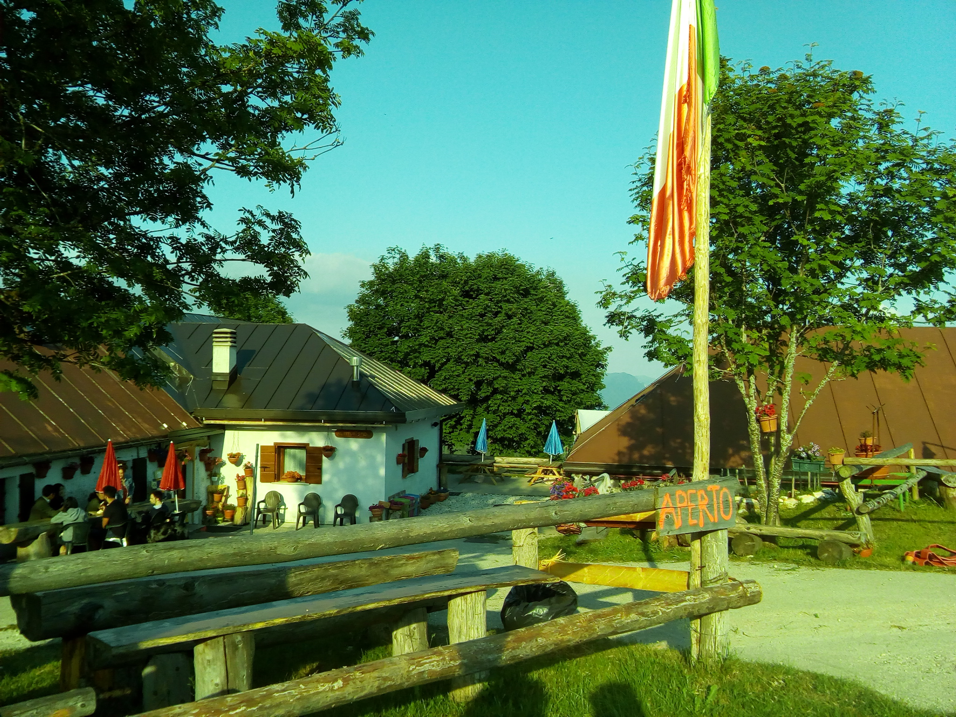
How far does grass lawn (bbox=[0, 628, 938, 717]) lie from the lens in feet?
16.1

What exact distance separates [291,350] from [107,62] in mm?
16311

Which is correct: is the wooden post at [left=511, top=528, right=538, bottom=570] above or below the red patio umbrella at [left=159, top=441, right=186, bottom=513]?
below

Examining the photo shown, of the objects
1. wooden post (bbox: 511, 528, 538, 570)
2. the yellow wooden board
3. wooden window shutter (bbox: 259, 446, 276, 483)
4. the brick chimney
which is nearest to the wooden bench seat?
wooden post (bbox: 511, 528, 538, 570)

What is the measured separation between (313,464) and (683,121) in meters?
15.0

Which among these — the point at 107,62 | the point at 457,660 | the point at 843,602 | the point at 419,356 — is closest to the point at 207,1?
the point at 107,62

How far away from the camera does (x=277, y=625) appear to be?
15.2ft

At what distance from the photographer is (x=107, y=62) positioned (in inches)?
243

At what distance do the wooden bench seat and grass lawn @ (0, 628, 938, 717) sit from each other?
2.11 ft

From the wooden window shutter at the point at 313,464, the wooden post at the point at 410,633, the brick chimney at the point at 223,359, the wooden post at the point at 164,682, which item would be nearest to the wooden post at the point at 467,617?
the wooden post at the point at 410,633

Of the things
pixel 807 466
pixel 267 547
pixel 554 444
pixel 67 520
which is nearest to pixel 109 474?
pixel 67 520

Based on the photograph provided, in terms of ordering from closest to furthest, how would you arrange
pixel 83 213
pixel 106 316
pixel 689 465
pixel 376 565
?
1. pixel 376 565
2. pixel 106 316
3. pixel 83 213
4. pixel 689 465

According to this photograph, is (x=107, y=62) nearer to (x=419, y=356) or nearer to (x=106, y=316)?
(x=106, y=316)

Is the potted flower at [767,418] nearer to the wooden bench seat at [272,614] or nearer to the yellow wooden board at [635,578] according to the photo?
the yellow wooden board at [635,578]

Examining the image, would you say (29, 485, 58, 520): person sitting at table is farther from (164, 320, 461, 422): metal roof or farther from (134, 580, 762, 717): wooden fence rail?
(134, 580, 762, 717): wooden fence rail
